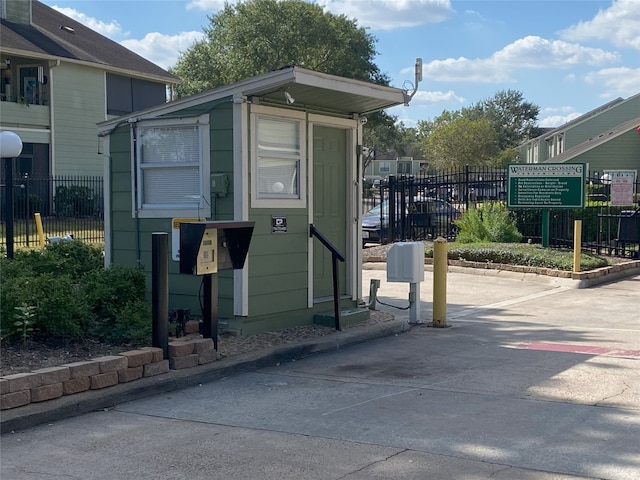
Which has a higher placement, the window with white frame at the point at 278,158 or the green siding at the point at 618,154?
the green siding at the point at 618,154

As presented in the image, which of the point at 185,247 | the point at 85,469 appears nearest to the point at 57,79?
the point at 185,247

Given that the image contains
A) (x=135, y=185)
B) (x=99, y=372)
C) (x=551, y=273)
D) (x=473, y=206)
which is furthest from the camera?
(x=473, y=206)

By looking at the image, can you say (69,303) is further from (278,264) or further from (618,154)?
(618,154)

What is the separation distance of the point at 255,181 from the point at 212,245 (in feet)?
5.04

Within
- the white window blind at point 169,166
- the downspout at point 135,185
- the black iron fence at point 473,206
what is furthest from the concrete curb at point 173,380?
the black iron fence at point 473,206

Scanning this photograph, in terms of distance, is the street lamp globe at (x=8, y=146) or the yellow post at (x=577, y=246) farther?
the yellow post at (x=577, y=246)

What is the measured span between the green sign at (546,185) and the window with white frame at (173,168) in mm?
10332

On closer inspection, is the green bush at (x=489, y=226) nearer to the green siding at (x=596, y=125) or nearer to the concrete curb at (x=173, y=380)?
the concrete curb at (x=173, y=380)

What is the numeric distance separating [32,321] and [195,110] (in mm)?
3170

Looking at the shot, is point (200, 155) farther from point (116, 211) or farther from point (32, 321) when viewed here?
point (32, 321)

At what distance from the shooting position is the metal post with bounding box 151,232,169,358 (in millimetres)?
7148

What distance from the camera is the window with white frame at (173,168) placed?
895 cm

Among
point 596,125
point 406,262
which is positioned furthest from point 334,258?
point 596,125

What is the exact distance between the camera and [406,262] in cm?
1030
